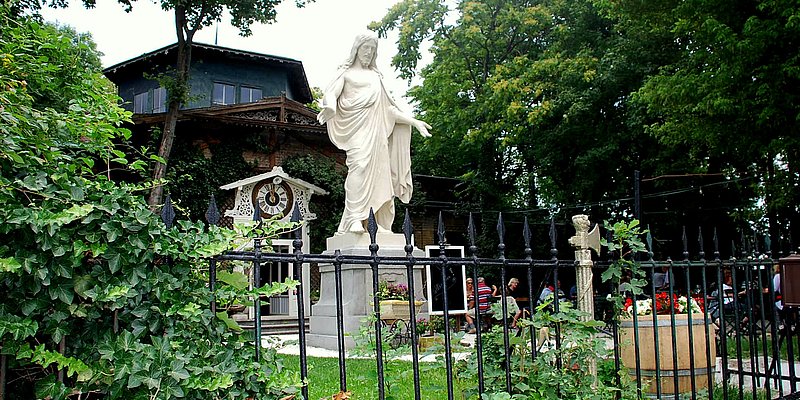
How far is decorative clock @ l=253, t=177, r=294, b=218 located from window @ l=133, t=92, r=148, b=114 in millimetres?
5554

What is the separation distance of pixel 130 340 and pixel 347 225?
695 cm

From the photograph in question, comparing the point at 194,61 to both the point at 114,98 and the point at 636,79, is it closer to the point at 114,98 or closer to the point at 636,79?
the point at 636,79

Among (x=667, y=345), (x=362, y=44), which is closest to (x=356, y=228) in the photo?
(x=362, y=44)

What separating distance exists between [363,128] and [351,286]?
2.19 m

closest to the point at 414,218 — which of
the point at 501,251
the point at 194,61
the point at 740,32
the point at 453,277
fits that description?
the point at 453,277

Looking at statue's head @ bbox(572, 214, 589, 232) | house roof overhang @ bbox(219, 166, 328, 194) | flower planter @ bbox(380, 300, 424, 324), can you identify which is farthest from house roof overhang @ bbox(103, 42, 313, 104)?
statue's head @ bbox(572, 214, 589, 232)

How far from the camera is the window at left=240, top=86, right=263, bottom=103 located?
2145cm

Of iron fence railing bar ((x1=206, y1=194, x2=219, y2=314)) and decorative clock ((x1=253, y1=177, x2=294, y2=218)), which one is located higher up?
decorative clock ((x1=253, y1=177, x2=294, y2=218))

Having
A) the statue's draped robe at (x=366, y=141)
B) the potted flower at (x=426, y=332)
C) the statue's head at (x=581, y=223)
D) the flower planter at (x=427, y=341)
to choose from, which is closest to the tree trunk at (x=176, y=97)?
the statue's draped robe at (x=366, y=141)

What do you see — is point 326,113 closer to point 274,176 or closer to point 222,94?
point 274,176

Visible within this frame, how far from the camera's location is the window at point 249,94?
21.5 m

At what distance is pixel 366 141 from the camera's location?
→ 910 cm

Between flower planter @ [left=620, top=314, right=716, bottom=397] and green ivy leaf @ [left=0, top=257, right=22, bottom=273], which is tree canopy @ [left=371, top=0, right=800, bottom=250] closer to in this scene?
flower planter @ [left=620, top=314, right=716, bottom=397]

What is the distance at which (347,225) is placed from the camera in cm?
917
